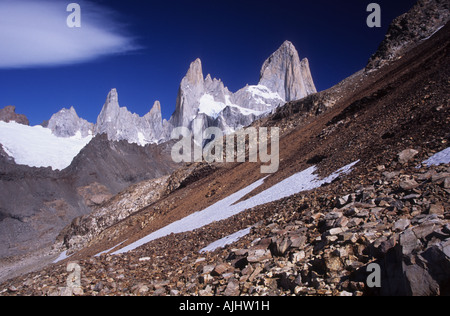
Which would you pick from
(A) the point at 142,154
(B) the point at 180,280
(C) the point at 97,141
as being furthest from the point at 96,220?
(A) the point at 142,154

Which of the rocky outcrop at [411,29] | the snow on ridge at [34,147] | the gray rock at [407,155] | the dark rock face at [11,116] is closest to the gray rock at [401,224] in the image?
the gray rock at [407,155]

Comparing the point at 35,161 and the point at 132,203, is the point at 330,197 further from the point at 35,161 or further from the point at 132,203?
the point at 35,161

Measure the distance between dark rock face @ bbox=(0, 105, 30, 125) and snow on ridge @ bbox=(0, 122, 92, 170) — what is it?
146 inches

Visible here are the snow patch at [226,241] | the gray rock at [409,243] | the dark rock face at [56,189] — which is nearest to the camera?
the gray rock at [409,243]

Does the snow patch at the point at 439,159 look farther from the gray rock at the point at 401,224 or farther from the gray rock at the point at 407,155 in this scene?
the gray rock at the point at 401,224

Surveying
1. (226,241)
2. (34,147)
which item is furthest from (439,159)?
(34,147)

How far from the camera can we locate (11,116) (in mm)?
168125

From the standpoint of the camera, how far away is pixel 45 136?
598 ft

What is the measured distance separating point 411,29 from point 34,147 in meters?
169

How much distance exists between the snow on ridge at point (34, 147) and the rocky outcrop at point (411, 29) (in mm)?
137973

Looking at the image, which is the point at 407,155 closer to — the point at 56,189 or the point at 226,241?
the point at 226,241

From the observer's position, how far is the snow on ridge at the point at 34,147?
139875 millimetres

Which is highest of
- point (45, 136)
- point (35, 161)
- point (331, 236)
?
point (45, 136)
